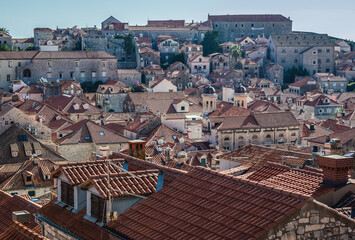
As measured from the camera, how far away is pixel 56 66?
9869 cm

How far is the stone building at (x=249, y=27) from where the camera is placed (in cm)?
14675

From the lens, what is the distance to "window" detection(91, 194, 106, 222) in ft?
42.1

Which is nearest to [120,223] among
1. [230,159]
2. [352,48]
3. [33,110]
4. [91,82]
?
[230,159]

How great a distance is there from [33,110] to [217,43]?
66022 mm

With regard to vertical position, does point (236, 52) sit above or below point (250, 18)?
below

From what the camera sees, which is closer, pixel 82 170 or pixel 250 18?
pixel 82 170

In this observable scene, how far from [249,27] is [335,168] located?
5405 inches

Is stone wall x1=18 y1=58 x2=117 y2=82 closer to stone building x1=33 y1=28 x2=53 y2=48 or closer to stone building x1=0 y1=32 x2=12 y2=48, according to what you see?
stone building x1=0 y1=32 x2=12 y2=48

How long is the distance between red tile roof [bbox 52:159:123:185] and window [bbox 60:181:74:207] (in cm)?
27

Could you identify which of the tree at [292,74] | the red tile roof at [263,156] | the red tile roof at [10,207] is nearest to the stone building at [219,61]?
the tree at [292,74]

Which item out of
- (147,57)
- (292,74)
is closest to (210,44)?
(292,74)

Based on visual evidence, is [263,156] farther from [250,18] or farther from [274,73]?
[250,18]

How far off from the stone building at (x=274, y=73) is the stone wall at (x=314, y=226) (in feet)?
356

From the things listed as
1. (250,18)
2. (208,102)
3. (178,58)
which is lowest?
(208,102)
